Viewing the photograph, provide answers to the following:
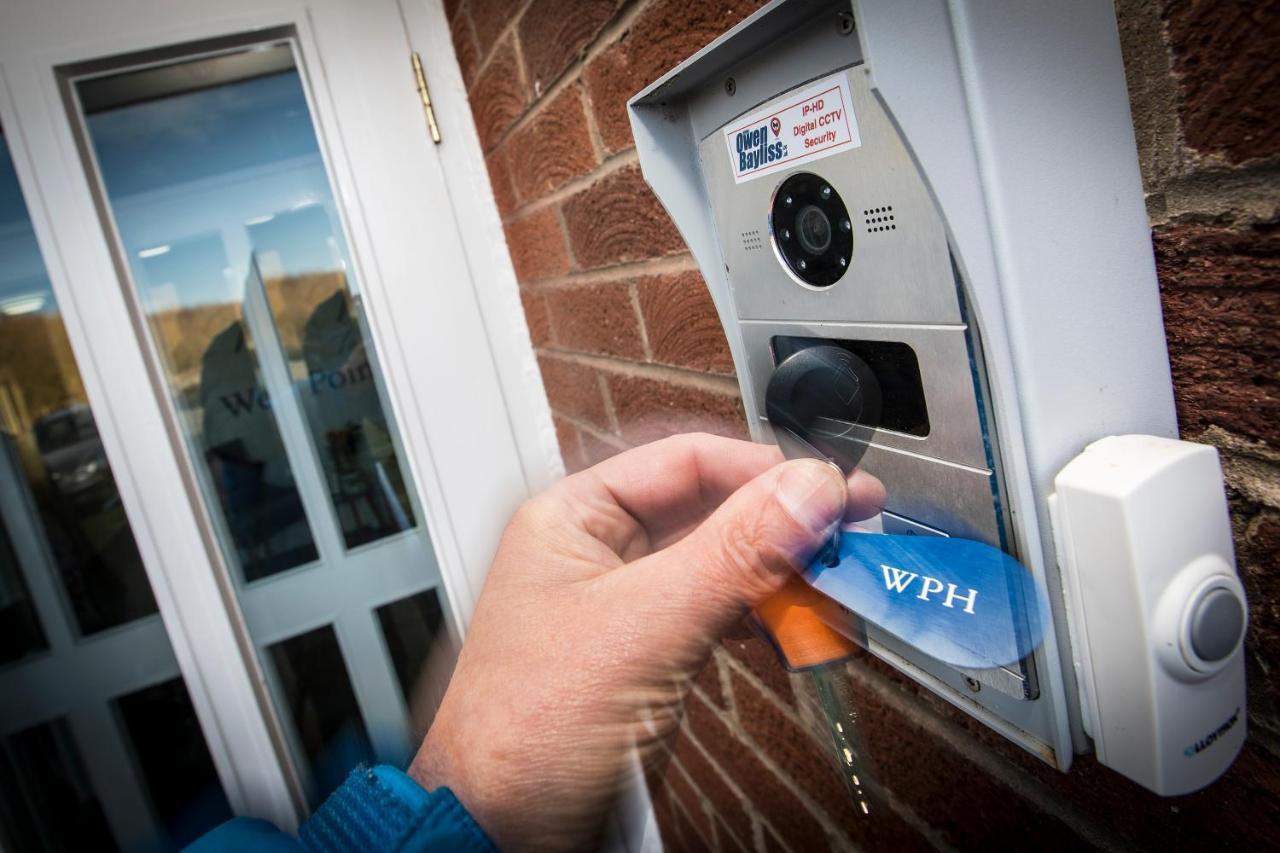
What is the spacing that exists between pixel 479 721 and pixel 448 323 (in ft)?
2.49

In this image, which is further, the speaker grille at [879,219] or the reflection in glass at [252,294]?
the reflection in glass at [252,294]

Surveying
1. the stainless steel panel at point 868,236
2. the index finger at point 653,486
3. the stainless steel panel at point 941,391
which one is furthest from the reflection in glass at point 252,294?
the stainless steel panel at point 941,391

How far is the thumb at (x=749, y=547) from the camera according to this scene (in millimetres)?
436

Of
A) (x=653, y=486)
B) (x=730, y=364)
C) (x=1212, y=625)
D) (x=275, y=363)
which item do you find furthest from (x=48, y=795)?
(x=1212, y=625)

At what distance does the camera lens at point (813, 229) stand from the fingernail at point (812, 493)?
12 cm

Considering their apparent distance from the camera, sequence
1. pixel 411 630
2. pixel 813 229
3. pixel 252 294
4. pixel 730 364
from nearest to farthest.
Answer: pixel 813 229, pixel 730 364, pixel 252 294, pixel 411 630

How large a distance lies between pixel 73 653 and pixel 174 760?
27 cm

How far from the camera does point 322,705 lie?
137 centimetres

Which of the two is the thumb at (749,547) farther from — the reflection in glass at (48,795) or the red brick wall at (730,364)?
the reflection in glass at (48,795)

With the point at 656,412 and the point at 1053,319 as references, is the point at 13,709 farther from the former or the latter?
the point at 1053,319

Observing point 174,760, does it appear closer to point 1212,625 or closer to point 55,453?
point 55,453

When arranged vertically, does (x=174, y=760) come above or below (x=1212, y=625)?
below

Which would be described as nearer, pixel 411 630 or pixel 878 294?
pixel 878 294

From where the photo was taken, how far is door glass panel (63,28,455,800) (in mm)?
1169
